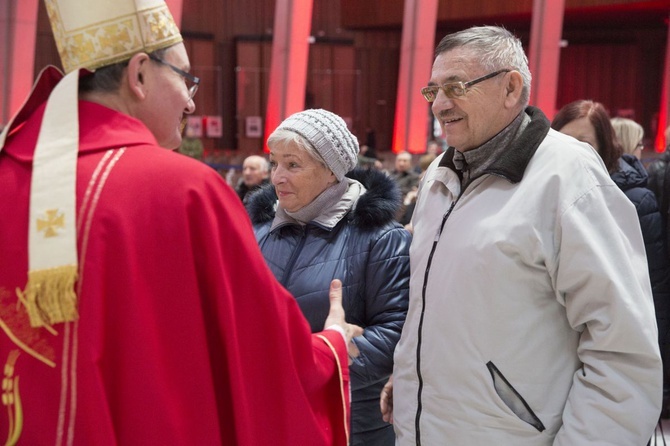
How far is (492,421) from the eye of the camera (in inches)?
Result: 82.3

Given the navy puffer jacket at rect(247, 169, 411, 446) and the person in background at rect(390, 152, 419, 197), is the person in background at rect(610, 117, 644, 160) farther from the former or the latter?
the person in background at rect(390, 152, 419, 197)

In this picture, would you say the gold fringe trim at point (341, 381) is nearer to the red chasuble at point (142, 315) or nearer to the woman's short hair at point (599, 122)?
the red chasuble at point (142, 315)

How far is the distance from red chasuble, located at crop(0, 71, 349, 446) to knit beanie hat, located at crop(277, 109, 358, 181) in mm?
1173

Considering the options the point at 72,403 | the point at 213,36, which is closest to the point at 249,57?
the point at 213,36

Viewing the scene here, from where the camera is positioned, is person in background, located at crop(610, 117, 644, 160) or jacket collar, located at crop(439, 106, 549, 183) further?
person in background, located at crop(610, 117, 644, 160)

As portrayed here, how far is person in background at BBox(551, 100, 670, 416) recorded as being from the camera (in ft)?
11.4

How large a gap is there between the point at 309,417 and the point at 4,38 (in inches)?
491

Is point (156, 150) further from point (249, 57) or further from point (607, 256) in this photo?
point (249, 57)

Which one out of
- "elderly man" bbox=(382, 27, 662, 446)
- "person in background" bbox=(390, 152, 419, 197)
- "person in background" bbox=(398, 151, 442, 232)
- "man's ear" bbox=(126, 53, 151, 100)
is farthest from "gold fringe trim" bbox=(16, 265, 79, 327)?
"person in background" bbox=(390, 152, 419, 197)

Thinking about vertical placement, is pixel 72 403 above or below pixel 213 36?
below

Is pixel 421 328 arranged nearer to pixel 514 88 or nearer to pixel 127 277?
pixel 514 88

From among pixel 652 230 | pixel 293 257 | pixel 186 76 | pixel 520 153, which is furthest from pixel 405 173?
pixel 186 76

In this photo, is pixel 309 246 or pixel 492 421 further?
pixel 309 246

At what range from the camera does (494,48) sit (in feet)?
7.30
